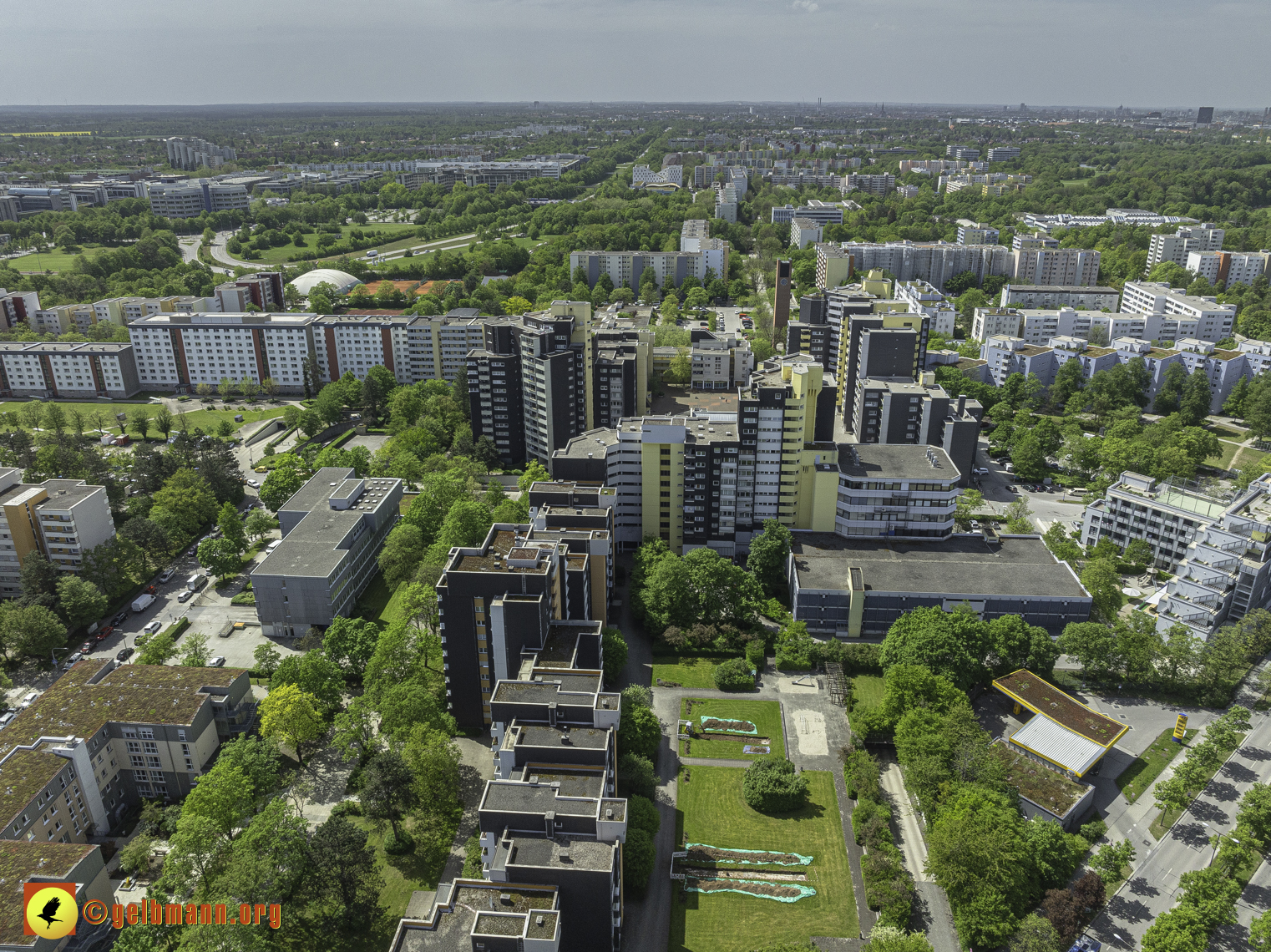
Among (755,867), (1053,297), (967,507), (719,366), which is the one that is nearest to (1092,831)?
(755,867)

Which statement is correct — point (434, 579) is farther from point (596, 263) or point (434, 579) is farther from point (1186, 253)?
point (1186, 253)

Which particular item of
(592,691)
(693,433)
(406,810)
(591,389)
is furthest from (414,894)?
(591,389)

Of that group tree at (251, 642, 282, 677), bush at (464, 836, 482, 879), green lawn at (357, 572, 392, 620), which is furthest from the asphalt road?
green lawn at (357, 572, 392, 620)

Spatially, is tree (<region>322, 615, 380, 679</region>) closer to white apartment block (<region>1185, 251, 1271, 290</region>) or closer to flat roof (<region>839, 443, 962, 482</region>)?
flat roof (<region>839, 443, 962, 482</region>)

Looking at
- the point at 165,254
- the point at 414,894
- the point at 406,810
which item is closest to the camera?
the point at 414,894

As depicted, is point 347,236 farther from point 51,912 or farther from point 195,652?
point 51,912

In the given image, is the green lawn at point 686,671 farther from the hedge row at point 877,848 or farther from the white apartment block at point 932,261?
the white apartment block at point 932,261
